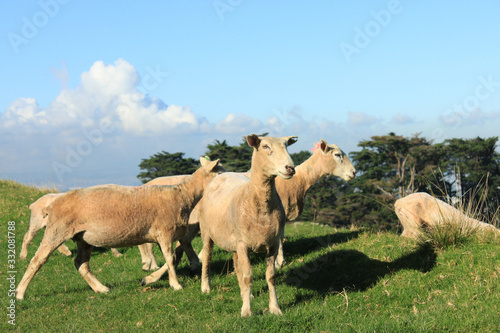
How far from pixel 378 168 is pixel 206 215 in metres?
41.9

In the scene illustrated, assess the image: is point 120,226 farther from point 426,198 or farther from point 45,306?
point 426,198

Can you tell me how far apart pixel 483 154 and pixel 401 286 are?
141ft

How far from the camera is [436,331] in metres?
5.47

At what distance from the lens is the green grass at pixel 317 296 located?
5855 mm

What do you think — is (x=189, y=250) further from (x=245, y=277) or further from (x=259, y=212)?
(x=259, y=212)

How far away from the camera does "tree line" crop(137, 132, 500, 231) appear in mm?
43406

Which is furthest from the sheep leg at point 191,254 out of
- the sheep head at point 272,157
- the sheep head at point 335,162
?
the sheep head at point 335,162

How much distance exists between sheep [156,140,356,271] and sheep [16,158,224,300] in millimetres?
1222

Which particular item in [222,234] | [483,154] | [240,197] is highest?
[240,197]

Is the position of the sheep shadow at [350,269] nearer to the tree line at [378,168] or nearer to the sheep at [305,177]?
the sheep at [305,177]

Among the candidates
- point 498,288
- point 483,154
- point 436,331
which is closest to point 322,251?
point 498,288

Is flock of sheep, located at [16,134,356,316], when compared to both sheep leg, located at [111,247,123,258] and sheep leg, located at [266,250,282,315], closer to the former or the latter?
sheep leg, located at [266,250,282,315]

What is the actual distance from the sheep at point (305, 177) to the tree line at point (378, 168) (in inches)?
1228

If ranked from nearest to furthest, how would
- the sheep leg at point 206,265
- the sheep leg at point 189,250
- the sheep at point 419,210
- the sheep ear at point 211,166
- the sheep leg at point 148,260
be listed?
the sheep leg at point 206,265, the sheep leg at point 189,250, the sheep ear at point 211,166, the sheep leg at point 148,260, the sheep at point 419,210
